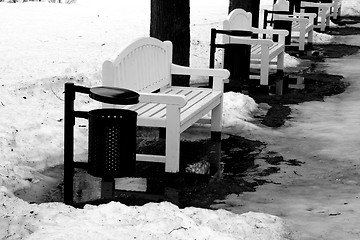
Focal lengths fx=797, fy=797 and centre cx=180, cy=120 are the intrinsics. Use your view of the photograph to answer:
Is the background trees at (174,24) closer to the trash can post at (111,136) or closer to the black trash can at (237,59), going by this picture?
the black trash can at (237,59)

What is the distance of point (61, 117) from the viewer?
8.79m

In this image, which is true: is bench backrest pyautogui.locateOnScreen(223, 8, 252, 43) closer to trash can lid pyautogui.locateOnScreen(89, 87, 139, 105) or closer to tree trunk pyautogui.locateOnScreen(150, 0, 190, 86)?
tree trunk pyautogui.locateOnScreen(150, 0, 190, 86)

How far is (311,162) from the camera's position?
769cm

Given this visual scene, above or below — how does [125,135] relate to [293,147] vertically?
above

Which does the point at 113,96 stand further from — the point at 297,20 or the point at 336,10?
the point at 336,10

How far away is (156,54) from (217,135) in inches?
44.4

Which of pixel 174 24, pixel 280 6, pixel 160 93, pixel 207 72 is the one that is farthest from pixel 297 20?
pixel 160 93

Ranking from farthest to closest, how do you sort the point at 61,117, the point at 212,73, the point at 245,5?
the point at 245,5 < the point at 61,117 < the point at 212,73

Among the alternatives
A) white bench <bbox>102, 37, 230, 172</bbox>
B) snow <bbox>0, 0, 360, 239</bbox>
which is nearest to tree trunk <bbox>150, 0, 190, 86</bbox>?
snow <bbox>0, 0, 360, 239</bbox>

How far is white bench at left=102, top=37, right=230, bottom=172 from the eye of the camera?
6.78 m

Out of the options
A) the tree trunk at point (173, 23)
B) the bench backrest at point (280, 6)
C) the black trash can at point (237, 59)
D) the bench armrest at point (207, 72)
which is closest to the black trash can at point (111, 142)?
the bench armrest at point (207, 72)

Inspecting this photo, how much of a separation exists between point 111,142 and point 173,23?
4197 millimetres

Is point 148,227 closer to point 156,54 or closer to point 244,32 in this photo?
point 156,54

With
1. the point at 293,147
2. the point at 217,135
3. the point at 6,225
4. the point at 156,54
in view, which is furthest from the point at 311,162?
the point at 6,225
